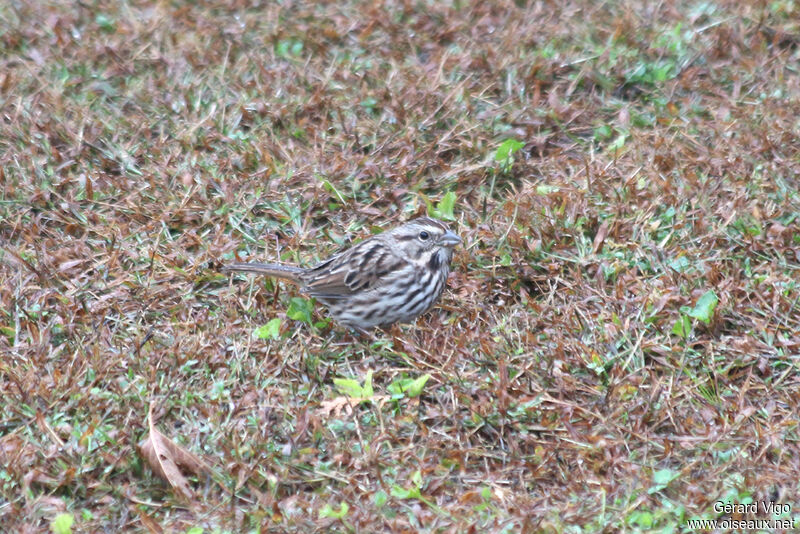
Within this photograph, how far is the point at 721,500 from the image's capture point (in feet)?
15.7

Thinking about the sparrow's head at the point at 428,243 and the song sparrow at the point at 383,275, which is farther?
the sparrow's head at the point at 428,243

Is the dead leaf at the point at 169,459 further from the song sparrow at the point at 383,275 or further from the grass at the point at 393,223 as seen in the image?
the song sparrow at the point at 383,275

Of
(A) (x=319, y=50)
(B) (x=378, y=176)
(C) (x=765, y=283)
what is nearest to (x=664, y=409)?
(C) (x=765, y=283)

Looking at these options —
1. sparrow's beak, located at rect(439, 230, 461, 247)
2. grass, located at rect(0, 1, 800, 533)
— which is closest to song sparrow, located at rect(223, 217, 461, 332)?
sparrow's beak, located at rect(439, 230, 461, 247)

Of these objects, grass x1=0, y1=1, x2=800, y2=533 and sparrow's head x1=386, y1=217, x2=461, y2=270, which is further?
sparrow's head x1=386, y1=217, x2=461, y2=270

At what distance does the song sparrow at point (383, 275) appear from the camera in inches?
248

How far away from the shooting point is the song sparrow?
630 centimetres

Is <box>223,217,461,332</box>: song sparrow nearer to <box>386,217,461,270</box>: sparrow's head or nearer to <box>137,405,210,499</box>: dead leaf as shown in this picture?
<box>386,217,461,270</box>: sparrow's head

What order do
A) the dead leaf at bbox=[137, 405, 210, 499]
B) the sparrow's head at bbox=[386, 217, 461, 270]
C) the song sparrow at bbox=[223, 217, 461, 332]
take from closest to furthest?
the dead leaf at bbox=[137, 405, 210, 499], the song sparrow at bbox=[223, 217, 461, 332], the sparrow's head at bbox=[386, 217, 461, 270]

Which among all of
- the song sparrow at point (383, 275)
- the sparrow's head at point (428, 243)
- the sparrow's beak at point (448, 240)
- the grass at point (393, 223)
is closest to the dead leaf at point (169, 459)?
the grass at point (393, 223)

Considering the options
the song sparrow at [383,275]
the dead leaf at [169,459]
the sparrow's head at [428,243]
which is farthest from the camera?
the sparrow's head at [428,243]

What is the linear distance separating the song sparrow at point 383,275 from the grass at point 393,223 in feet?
0.54

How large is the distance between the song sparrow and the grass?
165 mm

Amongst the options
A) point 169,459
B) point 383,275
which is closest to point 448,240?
point 383,275
